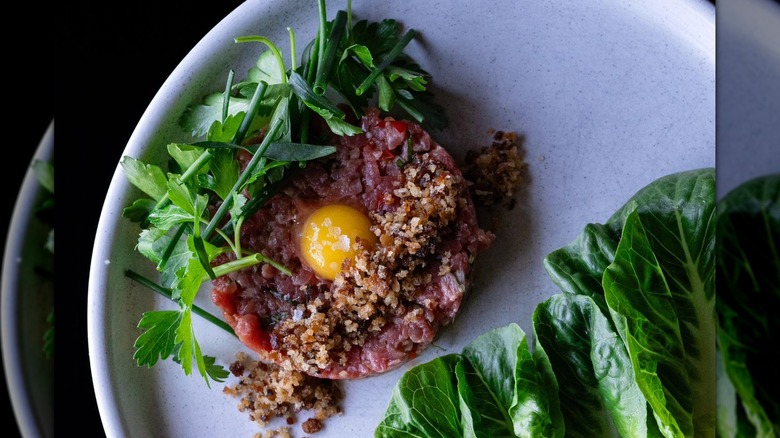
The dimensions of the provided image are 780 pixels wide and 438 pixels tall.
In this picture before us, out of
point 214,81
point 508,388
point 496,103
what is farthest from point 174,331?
point 496,103

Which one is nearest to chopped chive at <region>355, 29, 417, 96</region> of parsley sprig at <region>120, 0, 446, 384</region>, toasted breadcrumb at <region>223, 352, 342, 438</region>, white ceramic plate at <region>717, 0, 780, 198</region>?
parsley sprig at <region>120, 0, 446, 384</region>

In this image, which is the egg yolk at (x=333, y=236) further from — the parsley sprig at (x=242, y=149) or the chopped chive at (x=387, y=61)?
the chopped chive at (x=387, y=61)

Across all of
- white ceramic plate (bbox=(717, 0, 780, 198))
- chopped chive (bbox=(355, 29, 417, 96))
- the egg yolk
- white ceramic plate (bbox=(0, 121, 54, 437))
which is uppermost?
white ceramic plate (bbox=(717, 0, 780, 198))

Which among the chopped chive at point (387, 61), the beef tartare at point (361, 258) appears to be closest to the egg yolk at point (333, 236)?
the beef tartare at point (361, 258)

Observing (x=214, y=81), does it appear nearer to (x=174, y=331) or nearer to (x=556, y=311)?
(x=174, y=331)

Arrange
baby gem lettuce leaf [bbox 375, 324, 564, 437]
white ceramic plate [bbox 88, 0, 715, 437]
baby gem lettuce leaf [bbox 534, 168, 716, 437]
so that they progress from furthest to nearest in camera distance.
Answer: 1. white ceramic plate [bbox 88, 0, 715, 437]
2. baby gem lettuce leaf [bbox 375, 324, 564, 437]
3. baby gem lettuce leaf [bbox 534, 168, 716, 437]

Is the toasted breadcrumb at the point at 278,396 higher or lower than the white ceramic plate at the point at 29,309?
higher

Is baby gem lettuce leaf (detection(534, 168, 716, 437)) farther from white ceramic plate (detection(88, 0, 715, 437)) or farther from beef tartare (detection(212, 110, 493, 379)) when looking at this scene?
beef tartare (detection(212, 110, 493, 379))
